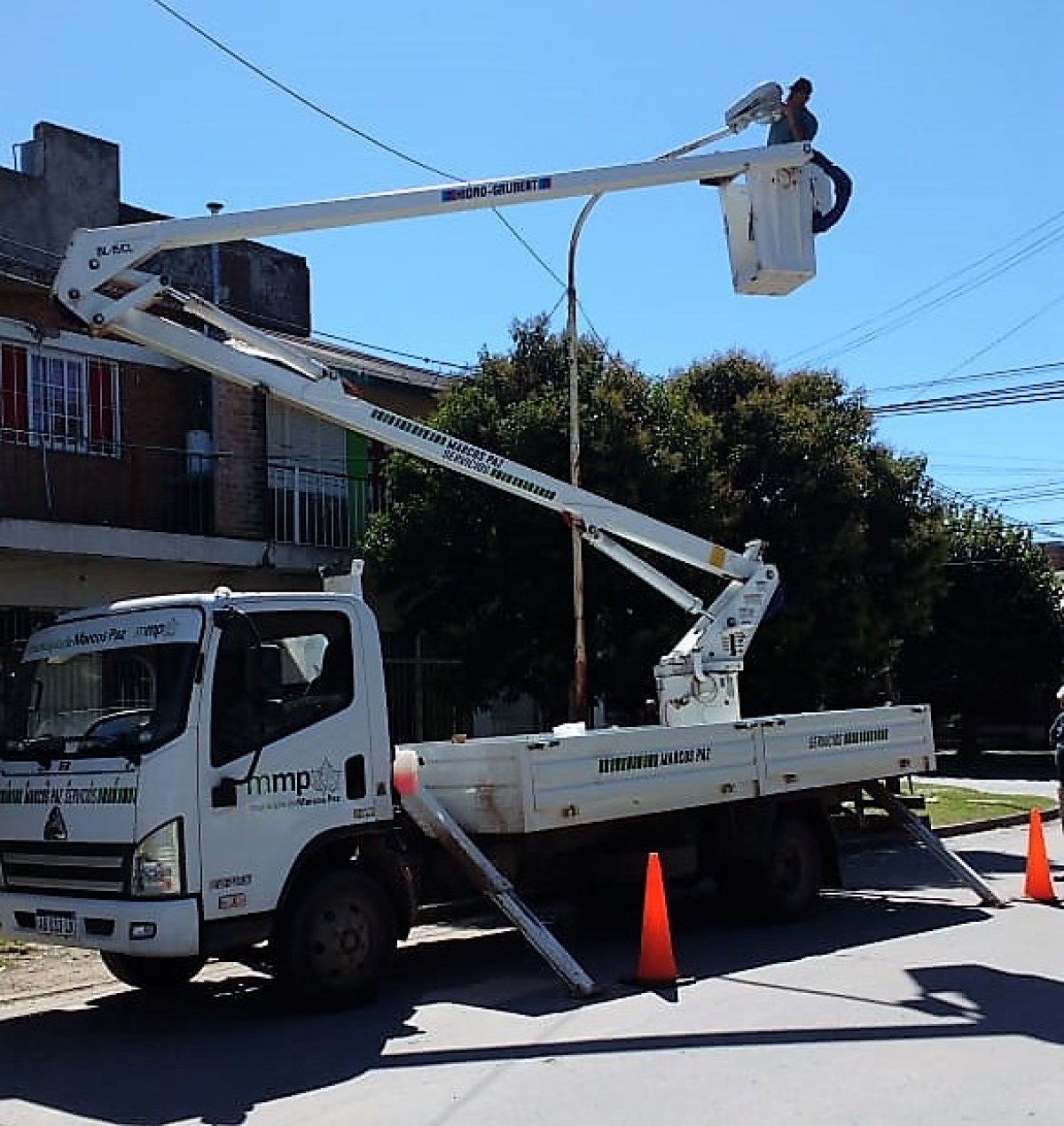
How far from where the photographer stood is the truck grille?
26.3 ft

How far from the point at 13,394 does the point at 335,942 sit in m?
9.06

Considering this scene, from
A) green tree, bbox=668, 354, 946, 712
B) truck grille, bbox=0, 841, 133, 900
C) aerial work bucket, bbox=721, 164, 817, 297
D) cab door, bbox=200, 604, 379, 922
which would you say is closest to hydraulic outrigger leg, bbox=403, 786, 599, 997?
cab door, bbox=200, 604, 379, 922

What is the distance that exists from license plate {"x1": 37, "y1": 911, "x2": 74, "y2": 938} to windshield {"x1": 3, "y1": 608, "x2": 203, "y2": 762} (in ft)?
2.87

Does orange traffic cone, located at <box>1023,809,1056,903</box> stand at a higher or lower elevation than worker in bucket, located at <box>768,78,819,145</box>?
lower

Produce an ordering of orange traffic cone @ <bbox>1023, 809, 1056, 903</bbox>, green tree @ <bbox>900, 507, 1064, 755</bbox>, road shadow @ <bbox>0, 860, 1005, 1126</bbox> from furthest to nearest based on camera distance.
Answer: green tree @ <bbox>900, 507, 1064, 755</bbox>
orange traffic cone @ <bbox>1023, 809, 1056, 903</bbox>
road shadow @ <bbox>0, 860, 1005, 1126</bbox>

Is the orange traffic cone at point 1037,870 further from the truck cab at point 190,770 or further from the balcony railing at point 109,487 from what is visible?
the balcony railing at point 109,487

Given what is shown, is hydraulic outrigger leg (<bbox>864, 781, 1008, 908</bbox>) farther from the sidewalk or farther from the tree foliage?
the sidewalk

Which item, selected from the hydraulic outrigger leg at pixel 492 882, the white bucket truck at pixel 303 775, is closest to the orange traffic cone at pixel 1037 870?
the white bucket truck at pixel 303 775

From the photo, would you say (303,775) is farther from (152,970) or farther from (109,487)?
(109,487)

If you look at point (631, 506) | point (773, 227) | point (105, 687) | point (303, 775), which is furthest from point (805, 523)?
point (105, 687)

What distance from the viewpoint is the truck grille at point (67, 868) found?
26.3ft

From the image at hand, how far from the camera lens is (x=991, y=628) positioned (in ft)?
120

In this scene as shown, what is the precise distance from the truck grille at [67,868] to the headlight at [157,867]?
0.19 feet

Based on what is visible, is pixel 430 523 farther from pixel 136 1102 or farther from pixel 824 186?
pixel 136 1102
